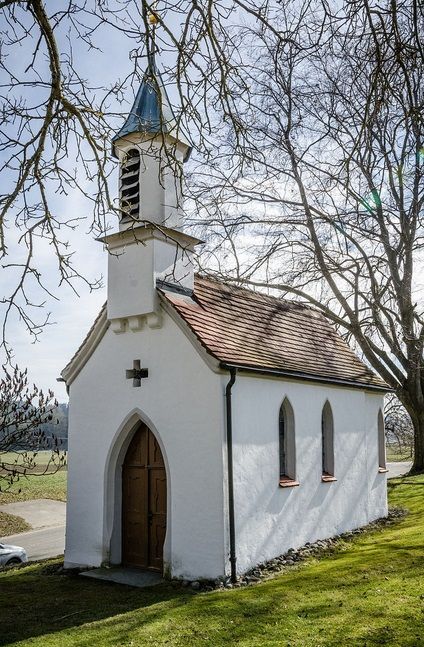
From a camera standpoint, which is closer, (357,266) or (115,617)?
(115,617)

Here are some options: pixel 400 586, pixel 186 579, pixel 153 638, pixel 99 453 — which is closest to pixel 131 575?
pixel 186 579

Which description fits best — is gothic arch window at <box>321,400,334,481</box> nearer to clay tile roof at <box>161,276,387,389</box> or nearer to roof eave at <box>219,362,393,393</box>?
roof eave at <box>219,362,393,393</box>

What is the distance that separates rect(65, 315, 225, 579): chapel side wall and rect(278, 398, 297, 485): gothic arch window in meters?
2.67

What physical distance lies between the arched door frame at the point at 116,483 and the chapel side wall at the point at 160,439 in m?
0.02

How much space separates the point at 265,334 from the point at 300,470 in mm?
3290

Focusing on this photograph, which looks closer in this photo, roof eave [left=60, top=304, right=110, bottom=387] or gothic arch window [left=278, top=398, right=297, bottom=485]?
roof eave [left=60, top=304, right=110, bottom=387]

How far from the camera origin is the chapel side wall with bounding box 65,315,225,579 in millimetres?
11242

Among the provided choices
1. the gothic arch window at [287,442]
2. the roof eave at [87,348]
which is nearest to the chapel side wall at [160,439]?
the roof eave at [87,348]

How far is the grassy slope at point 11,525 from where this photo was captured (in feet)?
92.8

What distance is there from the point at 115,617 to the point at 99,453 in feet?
13.7

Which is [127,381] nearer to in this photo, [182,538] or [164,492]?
[164,492]

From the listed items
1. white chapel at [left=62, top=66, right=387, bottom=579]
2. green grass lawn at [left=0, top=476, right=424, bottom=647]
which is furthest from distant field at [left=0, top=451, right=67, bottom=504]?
green grass lawn at [left=0, top=476, right=424, bottom=647]

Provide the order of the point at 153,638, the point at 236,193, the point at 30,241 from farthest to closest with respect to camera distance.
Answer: the point at 236,193, the point at 153,638, the point at 30,241

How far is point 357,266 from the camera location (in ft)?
73.9
